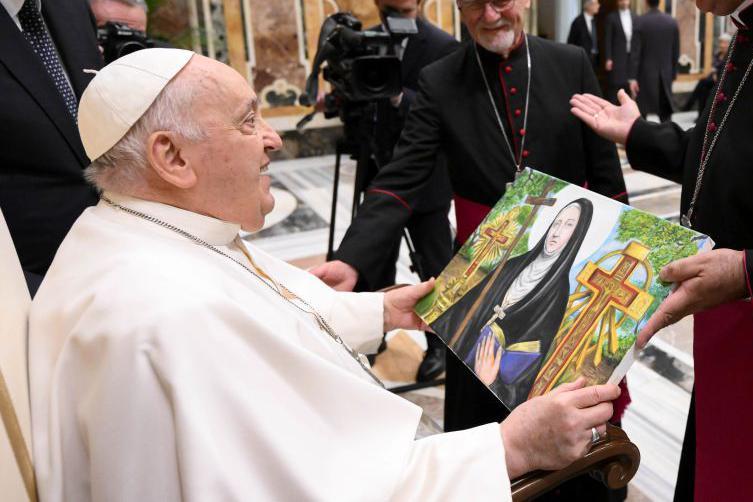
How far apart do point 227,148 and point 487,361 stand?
2.35 ft

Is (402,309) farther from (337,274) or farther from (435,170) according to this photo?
(435,170)

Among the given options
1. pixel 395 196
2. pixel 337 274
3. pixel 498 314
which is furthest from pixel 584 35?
pixel 498 314

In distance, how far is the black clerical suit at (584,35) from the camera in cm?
935

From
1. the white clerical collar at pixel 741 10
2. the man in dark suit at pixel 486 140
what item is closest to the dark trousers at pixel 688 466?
the man in dark suit at pixel 486 140

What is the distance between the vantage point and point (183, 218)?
1349 millimetres

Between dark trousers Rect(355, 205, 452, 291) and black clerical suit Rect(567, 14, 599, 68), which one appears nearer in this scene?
dark trousers Rect(355, 205, 452, 291)

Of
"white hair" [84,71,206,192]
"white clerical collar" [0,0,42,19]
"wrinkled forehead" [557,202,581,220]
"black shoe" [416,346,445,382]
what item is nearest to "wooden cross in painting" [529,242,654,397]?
"wrinkled forehead" [557,202,581,220]

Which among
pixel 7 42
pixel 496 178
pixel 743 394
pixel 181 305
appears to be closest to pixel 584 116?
pixel 496 178

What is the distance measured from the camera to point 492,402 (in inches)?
83.1

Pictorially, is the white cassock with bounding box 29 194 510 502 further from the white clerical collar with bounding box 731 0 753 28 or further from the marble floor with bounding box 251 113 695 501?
the marble floor with bounding box 251 113 695 501

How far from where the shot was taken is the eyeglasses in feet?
6.30

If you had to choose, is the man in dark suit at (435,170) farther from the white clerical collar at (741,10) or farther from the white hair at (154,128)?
the white hair at (154,128)

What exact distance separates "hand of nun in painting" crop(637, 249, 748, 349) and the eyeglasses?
101 cm

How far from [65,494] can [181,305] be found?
1.26 ft
